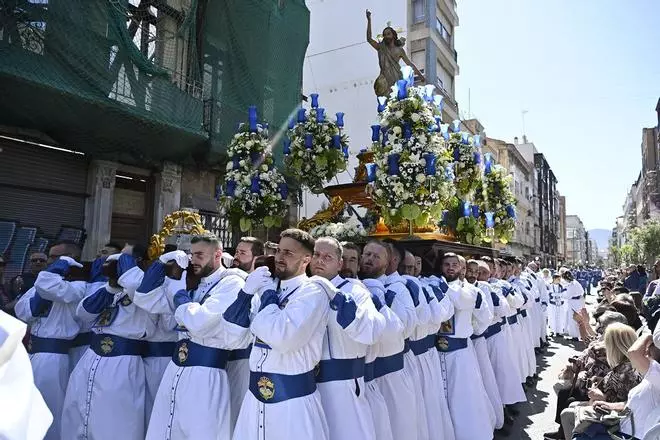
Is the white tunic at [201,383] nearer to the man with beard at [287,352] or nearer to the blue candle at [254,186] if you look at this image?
the man with beard at [287,352]

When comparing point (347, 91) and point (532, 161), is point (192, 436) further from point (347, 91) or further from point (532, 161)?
point (532, 161)

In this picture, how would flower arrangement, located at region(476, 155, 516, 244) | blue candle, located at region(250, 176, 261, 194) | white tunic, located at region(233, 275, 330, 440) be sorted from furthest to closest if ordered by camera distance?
flower arrangement, located at region(476, 155, 516, 244) → blue candle, located at region(250, 176, 261, 194) → white tunic, located at region(233, 275, 330, 440)

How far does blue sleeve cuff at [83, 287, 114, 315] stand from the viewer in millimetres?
4035

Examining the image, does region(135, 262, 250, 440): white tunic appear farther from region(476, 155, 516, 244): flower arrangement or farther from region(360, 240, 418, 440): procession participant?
region(476, 155, 516, 244): flower arrangement

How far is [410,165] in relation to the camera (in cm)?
577

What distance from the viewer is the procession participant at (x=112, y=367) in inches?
151

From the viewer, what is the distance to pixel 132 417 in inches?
156

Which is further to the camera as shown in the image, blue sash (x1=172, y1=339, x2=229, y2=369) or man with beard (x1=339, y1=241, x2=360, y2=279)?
man with beard (x1=339, y1=241, x2=360, y2=279)

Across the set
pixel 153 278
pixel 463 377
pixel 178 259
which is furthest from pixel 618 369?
pixel 153 278

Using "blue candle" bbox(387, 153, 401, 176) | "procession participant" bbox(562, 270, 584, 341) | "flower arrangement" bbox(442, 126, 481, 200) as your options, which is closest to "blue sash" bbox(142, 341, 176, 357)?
"blue candle" bbox(387, 153, 401, 176)

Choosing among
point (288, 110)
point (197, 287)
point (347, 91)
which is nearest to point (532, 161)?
point (347, 91)

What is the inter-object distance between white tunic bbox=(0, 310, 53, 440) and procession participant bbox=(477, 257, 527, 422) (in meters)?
5.38

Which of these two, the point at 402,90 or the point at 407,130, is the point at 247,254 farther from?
the point at 402,90

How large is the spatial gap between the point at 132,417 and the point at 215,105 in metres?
8.27
